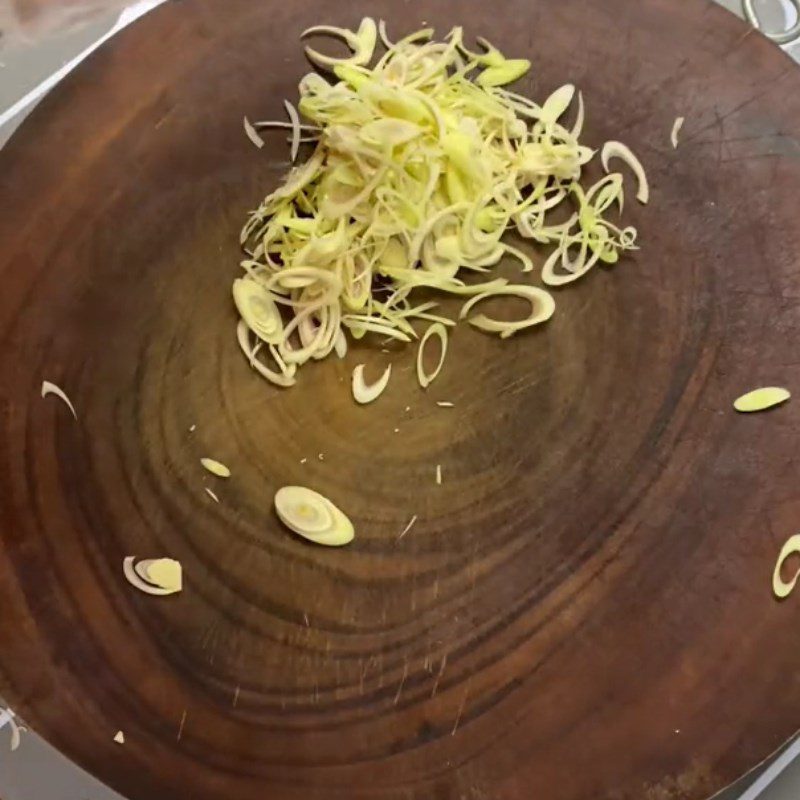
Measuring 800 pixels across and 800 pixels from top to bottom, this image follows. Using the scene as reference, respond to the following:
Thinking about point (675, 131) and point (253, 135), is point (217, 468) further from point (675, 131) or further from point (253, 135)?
point (675, 131)

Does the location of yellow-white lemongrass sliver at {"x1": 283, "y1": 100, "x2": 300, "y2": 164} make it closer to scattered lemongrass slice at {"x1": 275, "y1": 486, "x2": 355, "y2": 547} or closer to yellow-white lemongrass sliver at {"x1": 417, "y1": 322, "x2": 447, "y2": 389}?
yellow-white lemongrass sliver at {"x1": 417, "y1": 322, "x2": 447, "y2": 389}

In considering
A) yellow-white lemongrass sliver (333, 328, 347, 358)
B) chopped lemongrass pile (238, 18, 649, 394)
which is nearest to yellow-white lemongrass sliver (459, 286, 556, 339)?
chopped lemongrass pile (238, 18, 649, 394)

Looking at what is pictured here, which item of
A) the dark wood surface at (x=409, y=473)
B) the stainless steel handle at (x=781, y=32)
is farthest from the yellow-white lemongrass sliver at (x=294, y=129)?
the stainless steel handle at (x=781, y=32)

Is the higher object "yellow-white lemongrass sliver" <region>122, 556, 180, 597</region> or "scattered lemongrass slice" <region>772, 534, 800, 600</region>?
"yellow-white lemongrass sliver" <region>122, 556, 180, 597</region>

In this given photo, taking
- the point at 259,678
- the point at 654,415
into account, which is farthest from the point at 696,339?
the point at 259,678

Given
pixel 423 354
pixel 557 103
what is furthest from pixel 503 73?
pixel 423 354

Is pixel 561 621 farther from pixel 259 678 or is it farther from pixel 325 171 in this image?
pixel 325 171
